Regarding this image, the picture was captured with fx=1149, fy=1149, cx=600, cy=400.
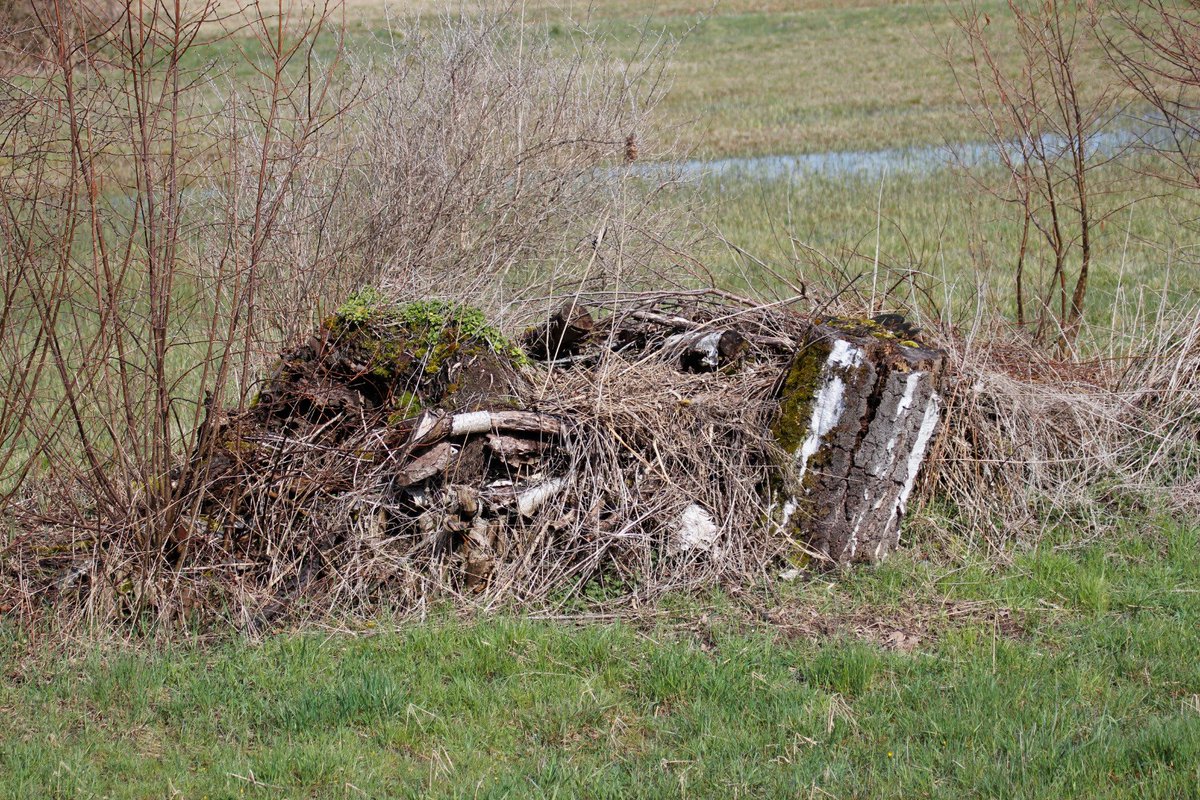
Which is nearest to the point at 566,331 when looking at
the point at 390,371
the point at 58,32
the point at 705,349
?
the point at 705,349

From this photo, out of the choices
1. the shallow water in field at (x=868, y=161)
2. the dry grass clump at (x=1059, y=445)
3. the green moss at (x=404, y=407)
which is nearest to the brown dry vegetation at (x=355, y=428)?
the dry grass clump at (x=1059, y=445)

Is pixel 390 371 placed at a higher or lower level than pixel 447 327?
lower

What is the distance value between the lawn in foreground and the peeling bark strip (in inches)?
11.3

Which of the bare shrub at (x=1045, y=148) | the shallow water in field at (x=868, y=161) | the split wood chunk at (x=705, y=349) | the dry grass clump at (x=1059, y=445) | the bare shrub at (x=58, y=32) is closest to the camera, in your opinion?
the bare shrub at (x=58, y=32)

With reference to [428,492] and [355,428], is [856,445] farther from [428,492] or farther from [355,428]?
[355,428]

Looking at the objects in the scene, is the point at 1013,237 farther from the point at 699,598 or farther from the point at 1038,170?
the point at 699,598

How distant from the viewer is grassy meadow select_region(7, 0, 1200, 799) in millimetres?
3631

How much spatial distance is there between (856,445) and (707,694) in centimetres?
159

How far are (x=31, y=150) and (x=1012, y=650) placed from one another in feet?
14.4

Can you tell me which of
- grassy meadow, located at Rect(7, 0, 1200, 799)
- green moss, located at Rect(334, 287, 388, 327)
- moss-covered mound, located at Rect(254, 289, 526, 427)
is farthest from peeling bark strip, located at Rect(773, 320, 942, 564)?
green moss, located at Rect(334, 287, 388, 327)

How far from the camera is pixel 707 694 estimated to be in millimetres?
4168

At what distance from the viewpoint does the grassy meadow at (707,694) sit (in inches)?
143

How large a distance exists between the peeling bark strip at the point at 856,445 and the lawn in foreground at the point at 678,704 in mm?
287

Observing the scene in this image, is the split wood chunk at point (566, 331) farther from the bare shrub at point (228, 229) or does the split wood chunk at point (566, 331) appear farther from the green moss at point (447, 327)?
the green moss at point (447, 327)
